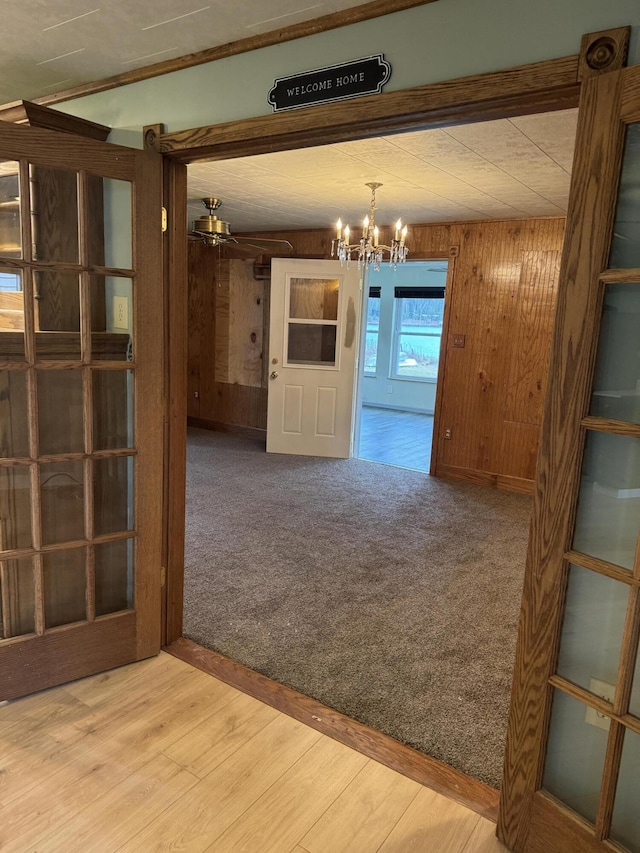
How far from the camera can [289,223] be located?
5844mm

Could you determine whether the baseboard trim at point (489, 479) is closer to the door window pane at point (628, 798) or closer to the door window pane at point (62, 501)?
the door window pane at point (628, 798)

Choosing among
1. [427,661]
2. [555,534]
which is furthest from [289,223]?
[555,534]

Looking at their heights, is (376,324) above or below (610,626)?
above

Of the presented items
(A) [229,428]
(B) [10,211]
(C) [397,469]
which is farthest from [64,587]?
(A) [229,428]

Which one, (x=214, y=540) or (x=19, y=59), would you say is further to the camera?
(x=214, y=540)

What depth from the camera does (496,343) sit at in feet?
17.2


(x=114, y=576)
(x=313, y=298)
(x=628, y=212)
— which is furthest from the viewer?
(x=313, y=298)

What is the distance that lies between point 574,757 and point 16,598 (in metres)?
1.92

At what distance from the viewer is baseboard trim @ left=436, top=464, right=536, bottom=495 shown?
5215 millimetres

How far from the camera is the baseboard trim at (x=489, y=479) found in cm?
521

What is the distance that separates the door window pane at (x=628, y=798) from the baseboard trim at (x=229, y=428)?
5.70 meters

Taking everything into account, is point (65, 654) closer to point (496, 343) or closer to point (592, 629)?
point (592, 629)

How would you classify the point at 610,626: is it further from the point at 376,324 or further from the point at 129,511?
the point at 376,324

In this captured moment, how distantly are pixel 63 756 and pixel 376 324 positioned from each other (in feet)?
29.7
